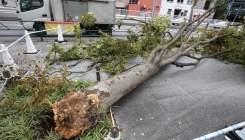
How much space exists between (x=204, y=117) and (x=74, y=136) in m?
2.25

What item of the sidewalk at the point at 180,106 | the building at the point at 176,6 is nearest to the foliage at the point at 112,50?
the sidewalk at the point at 180,106

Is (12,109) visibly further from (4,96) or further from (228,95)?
(228,95)

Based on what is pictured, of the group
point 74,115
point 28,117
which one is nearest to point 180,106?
point 74,115

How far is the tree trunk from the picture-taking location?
5.77ft

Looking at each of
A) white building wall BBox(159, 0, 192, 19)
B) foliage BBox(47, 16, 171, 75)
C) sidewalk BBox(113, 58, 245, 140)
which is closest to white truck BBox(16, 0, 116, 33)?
foliage BBox(47, 16, 171, 75)

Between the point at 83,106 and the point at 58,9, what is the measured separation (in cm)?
815

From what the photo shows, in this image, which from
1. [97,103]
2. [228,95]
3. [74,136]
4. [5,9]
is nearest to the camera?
[74,136]

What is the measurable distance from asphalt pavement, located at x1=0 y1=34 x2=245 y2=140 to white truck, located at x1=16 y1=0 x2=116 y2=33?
576 centimetres

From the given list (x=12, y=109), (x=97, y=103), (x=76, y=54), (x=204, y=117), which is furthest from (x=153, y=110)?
(x=76, y=54)

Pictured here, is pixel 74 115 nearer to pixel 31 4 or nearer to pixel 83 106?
pixel 83 106

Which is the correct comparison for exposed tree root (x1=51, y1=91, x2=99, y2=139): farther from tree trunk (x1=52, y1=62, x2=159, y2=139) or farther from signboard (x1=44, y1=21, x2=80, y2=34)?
signboard (x1=44, y1=21, x2=80, y2=34)

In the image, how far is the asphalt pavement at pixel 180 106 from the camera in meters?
2.15

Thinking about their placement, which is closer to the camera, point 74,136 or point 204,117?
point 74,136

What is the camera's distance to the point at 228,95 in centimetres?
310
